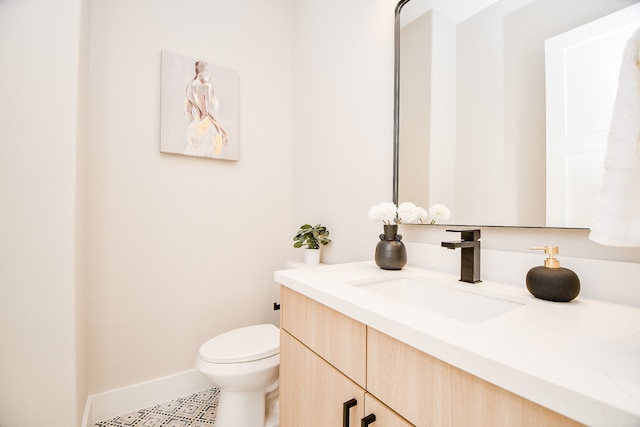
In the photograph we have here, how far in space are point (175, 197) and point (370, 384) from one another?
5.03 feet

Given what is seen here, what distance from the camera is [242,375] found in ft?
4.21

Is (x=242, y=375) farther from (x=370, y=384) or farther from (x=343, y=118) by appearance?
(x=343, y=118)

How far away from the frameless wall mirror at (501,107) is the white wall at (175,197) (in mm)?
1055

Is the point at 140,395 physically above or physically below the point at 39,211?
below

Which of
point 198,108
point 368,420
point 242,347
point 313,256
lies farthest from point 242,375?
point 198,108

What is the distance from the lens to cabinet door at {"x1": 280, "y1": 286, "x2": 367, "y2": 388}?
0.69 metres

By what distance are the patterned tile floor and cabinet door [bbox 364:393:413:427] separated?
124cm

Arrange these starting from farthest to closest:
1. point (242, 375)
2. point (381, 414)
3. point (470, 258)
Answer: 1. point (242, 375)
2. point (470, 258)
3. point (381, 414)

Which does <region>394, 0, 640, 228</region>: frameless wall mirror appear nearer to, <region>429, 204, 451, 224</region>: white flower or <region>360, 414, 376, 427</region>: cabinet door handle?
<region>429, 204, 451, 224</region>: white flower

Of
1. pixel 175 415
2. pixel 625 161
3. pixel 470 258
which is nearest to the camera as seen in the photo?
pixel 625 161

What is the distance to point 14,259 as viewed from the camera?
107 centimetres

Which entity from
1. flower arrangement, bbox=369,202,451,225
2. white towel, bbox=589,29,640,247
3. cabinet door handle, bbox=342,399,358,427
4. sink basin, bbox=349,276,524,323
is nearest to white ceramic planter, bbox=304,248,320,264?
flower arrangement, bbox=369,202,451,225

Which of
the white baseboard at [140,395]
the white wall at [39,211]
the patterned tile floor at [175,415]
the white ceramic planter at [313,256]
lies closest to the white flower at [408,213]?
the white ceramic planter at [313,256]

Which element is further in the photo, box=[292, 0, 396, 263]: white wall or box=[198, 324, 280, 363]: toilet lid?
box=[292, 0, 396, 263]: white wall
